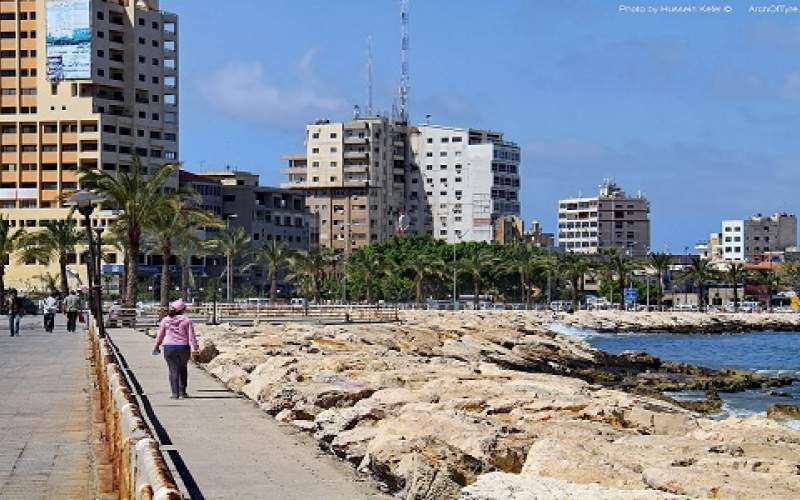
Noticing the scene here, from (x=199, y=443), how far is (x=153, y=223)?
4335cm

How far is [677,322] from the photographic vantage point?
350ft

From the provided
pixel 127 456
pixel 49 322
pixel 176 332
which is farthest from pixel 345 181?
pixel 127 456

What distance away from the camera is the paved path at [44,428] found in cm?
1163

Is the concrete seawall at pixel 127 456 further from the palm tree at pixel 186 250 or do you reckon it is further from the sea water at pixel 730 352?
the palm tree at pixel 186 250

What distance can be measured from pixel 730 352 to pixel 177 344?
→ 5816 centimetres

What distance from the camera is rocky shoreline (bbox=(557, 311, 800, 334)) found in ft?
332

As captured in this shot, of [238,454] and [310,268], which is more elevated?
[310,268]

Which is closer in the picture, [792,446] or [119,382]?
[119,382]

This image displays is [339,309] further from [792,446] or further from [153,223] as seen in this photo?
[792,446]

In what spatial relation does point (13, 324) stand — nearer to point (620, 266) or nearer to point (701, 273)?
point (620, 266)

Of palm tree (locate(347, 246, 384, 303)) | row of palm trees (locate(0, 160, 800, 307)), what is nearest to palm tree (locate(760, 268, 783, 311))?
row of palm trees (locate(0, 160, 800, 307))

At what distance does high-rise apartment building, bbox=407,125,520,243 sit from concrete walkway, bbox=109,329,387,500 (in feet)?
536

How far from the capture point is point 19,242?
82.7 metres

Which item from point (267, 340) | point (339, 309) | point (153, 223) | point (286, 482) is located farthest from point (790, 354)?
point (286, 482)
